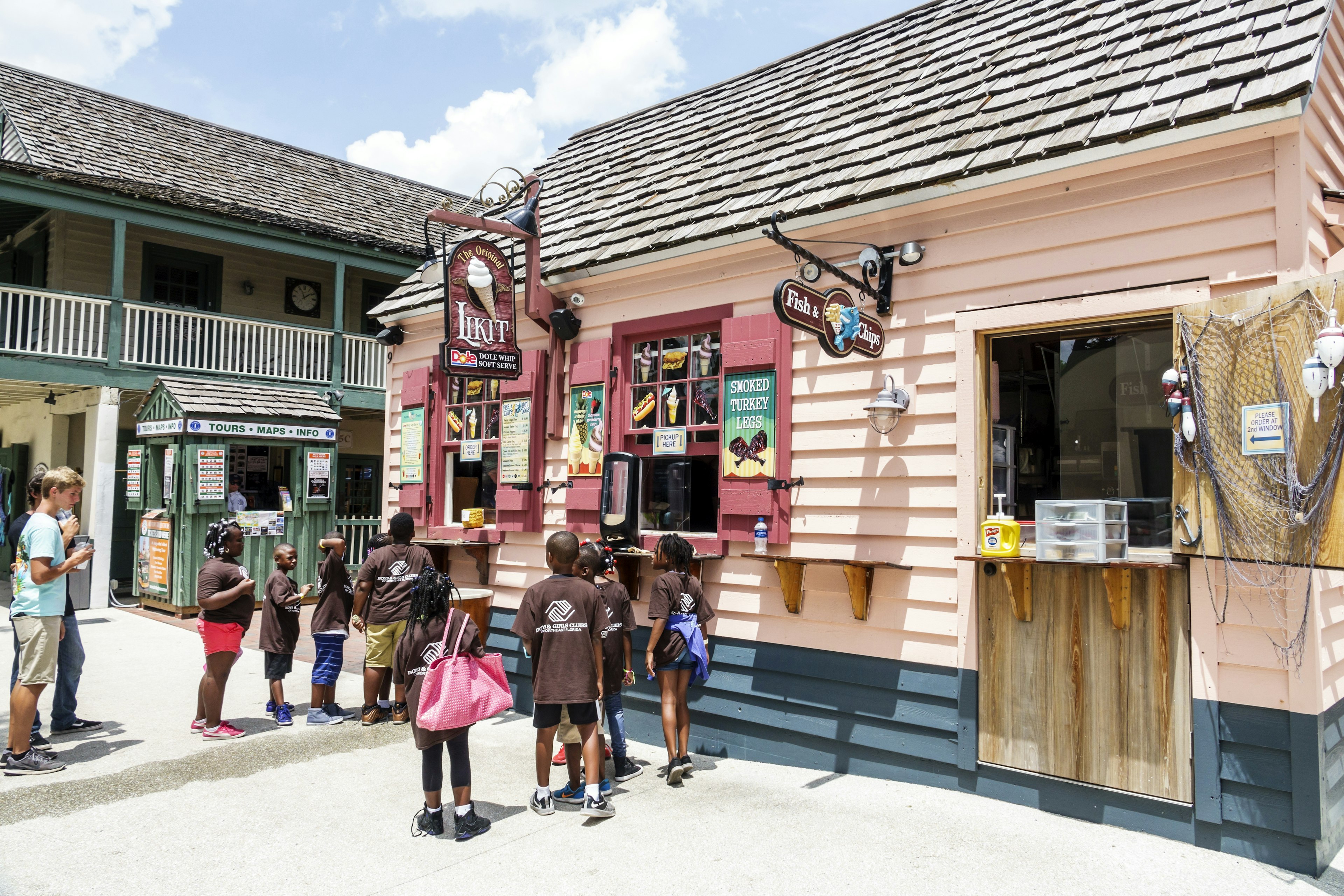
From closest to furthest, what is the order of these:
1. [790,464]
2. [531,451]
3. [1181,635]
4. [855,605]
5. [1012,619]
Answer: [1181,635]
[1012,619]
[855,605]
[790,464]
[531,451]

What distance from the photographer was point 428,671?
4445 mm

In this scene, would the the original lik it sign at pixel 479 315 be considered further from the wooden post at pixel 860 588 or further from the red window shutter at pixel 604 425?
the wooden post at pixel 860 588

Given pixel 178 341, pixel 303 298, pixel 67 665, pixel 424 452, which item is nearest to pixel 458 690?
pixel 67 665

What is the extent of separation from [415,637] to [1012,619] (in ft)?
11.2

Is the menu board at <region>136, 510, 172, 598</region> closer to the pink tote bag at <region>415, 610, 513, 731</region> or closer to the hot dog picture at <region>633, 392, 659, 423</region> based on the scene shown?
the hot dog picture at <region>633, 392, 659, 423</region>

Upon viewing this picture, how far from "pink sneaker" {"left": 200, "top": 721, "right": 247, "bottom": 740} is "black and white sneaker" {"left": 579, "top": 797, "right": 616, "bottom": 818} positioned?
3.32 m

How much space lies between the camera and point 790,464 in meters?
5.99

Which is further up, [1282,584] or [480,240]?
[480,240]

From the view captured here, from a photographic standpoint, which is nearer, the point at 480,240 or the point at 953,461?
→ the point at 953,461

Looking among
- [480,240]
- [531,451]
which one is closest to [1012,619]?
[531,451]

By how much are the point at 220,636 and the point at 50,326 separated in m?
9.50

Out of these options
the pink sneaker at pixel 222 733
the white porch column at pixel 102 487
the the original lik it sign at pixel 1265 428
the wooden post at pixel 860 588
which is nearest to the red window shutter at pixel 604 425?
the wooden post at pixel 860 588

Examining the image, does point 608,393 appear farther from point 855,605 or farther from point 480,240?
point 855,605

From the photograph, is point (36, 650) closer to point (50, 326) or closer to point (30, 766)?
point (30, 766)
